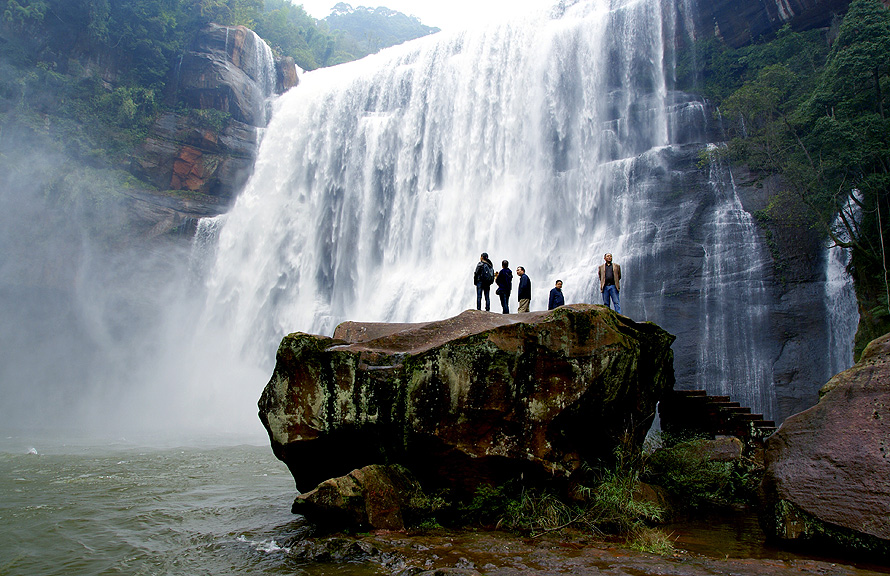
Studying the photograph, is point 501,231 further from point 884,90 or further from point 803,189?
point 884,90

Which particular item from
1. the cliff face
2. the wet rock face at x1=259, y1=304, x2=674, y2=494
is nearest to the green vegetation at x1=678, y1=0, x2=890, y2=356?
the cliff face

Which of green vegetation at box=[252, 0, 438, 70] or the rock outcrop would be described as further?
green vegetation at box=[252, 0, 438, 70]

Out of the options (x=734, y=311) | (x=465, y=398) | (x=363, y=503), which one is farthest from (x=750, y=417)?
(x=734, y=311)

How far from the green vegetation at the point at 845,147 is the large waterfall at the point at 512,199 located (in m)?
1.46

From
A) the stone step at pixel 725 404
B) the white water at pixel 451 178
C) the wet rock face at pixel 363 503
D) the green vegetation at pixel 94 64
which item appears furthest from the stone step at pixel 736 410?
the green vegetation at pixel 94 64

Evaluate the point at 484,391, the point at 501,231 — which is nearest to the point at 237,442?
the point at 501,231

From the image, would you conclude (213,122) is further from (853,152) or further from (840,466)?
(840,466)

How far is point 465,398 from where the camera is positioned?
6930 millimetres

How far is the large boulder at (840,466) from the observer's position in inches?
216

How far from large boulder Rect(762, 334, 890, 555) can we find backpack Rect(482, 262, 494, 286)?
5287mm

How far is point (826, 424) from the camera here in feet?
21.1

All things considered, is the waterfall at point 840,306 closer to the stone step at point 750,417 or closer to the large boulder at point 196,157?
the stone step at point 750,417

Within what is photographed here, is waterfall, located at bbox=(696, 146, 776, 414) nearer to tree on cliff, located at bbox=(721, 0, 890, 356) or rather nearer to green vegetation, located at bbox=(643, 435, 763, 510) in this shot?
tree on cliff, located at bbox=(721, 0, 890, 356)

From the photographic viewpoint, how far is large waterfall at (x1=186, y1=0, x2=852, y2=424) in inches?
675
